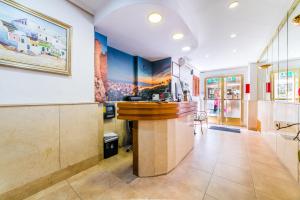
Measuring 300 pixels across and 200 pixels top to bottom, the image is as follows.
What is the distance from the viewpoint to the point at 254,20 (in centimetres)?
255

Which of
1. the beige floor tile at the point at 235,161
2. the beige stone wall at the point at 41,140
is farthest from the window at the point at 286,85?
the beige stone wall at the point at 41,140

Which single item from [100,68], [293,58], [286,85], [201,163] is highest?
[293,58]

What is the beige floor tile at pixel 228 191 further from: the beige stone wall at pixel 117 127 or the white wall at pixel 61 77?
the white wall at pixel 61 77

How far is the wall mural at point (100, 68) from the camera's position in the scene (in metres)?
2.53

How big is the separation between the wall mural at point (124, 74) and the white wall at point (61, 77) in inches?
9.9

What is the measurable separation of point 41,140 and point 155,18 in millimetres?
2550

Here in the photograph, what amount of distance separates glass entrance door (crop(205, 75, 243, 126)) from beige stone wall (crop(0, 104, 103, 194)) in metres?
6.45

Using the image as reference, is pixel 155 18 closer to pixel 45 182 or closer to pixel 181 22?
pixel 181 22

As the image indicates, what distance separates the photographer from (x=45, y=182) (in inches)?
67.7

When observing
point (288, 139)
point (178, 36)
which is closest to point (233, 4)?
point (178, 36)

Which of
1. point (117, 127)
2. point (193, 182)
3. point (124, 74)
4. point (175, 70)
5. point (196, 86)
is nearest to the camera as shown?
point (193, 182)

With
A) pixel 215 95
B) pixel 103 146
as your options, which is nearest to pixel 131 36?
pixel 103 146

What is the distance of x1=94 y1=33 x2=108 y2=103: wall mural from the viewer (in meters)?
2.53

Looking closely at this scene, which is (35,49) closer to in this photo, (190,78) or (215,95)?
(190,78)
